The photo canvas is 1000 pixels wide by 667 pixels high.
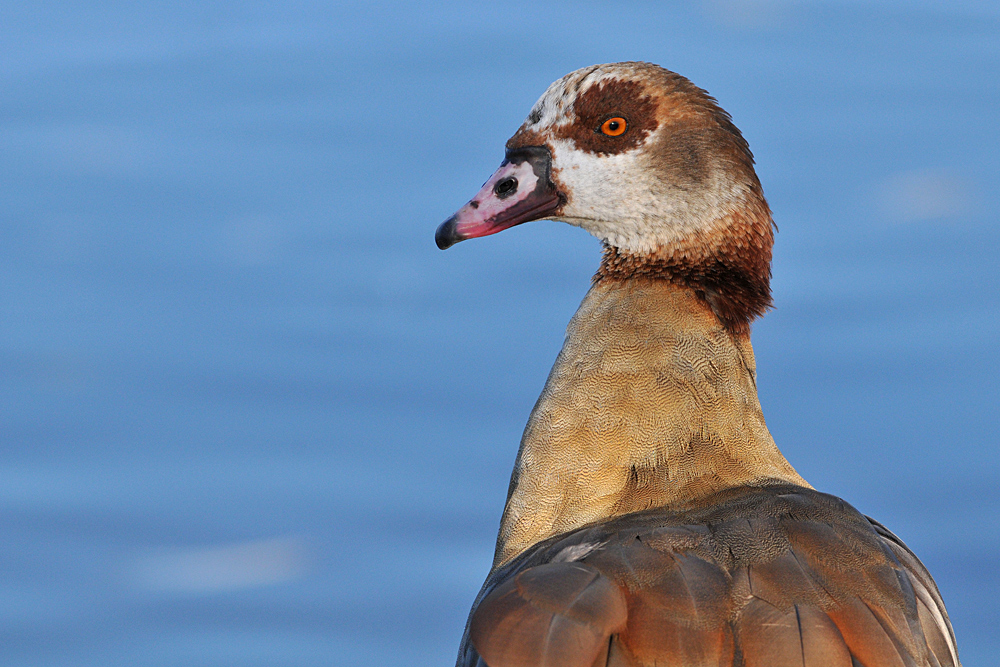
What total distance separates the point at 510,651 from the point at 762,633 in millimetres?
588

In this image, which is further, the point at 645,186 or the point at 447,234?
the point at 447,234

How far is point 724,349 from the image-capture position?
13.1 feet

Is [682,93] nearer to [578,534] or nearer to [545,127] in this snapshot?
[545,127]

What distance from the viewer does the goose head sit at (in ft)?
13.8

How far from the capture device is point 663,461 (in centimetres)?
379

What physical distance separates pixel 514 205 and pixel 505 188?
0.26ft

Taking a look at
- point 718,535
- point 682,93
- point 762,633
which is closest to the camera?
point 762,633

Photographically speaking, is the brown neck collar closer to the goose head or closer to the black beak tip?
the goose head

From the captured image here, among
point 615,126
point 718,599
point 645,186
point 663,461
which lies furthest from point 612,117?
point 718,599

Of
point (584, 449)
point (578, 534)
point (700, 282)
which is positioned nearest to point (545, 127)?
point (700, 282)

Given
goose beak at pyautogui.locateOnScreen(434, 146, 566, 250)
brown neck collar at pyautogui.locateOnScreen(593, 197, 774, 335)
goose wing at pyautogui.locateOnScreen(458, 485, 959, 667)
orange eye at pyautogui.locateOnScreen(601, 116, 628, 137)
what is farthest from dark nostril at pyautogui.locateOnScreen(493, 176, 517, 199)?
goose wing at pyautogui.locateOnScreen(458, 485, 959, 667)

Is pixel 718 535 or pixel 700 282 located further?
pixel 700 282

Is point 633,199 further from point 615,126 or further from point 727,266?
point 727,266

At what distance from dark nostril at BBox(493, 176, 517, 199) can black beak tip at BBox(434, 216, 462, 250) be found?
0.18m
